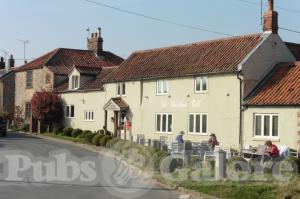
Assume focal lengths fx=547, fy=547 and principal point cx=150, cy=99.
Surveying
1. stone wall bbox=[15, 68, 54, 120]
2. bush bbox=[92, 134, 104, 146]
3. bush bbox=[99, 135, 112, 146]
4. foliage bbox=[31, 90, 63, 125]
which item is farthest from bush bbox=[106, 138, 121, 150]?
stone wall bbox=[15, 68, 54, 120]

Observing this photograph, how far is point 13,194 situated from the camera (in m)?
15.3

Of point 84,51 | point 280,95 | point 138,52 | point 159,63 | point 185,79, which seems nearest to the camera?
point 280,95

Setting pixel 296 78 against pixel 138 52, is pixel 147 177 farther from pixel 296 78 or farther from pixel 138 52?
pixel 138 52

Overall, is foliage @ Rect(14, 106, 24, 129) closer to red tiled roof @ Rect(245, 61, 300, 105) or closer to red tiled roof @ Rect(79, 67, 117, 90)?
red tiled roof @ Rect(79, 67, 117, 90)

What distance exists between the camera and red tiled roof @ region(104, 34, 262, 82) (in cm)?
3381

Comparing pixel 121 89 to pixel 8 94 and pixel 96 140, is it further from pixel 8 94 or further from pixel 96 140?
pixel 8 94

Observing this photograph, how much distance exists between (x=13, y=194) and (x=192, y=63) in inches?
909

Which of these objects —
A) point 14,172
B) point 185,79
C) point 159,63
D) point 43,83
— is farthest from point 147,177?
point 43,83

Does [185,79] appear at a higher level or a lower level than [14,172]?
higher

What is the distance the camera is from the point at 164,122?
38.2 m

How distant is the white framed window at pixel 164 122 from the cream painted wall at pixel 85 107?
28.3 ft

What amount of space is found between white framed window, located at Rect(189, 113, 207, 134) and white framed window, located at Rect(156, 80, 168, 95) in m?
3.48

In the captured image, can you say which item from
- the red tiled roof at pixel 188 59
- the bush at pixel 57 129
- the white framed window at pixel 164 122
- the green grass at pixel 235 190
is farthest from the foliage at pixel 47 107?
the green grass at pixel 235 190

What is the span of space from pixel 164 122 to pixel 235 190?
2255 cm
